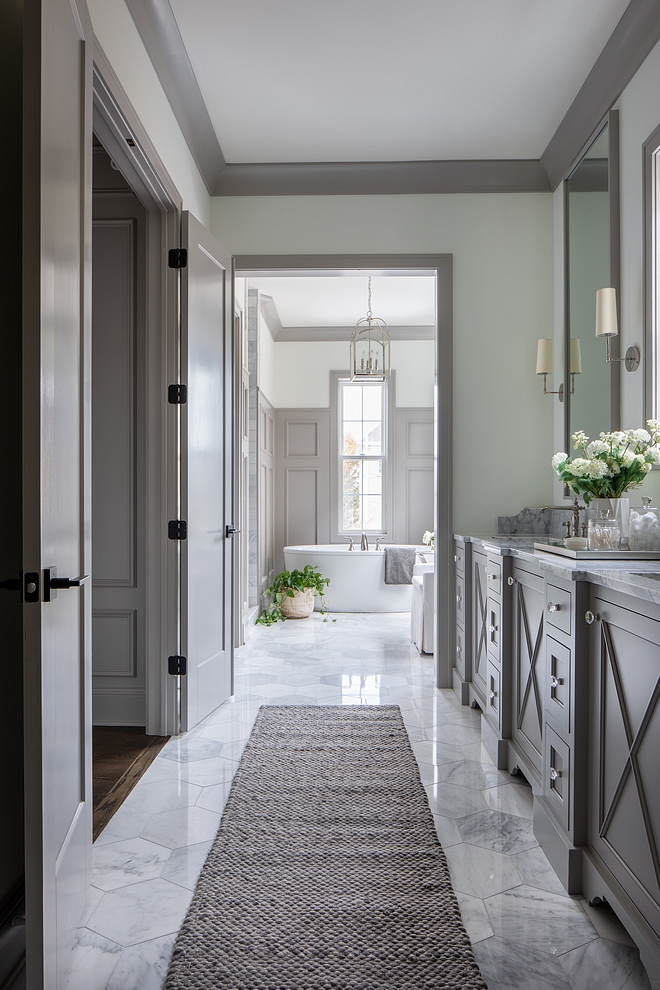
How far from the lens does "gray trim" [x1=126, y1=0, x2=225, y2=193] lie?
2545 millimetres

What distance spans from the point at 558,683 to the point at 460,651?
1754mm

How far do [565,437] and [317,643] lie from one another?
2439 millimetres

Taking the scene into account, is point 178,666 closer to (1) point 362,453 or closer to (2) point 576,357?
(2) point 576,357

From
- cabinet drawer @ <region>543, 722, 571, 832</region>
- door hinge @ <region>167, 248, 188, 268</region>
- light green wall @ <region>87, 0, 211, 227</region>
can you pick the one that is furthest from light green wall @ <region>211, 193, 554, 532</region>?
cabinet drawer @ <region>543, 722, 571, 832</region>

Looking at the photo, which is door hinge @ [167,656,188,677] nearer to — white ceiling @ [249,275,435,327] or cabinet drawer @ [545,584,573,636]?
cabinet drawer @ [545,584,573,636]

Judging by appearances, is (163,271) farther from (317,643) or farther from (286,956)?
(317,643)

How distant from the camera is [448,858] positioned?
2.02 meters

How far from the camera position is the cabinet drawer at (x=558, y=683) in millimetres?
1882

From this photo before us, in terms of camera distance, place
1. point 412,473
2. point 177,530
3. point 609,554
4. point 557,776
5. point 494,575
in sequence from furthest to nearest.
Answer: point 412,473 → point 177,530 → point 494,575 → point 609,554 → point 557,776

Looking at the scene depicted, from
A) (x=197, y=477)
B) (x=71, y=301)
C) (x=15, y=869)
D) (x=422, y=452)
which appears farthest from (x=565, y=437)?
(x=422, y=452)

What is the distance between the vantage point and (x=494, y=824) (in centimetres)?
223

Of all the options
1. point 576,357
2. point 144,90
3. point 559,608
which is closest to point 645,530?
point 559,608

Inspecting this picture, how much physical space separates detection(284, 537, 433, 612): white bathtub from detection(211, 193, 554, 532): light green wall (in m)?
2.45

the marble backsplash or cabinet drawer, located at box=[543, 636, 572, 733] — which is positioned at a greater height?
the marble backsplash
